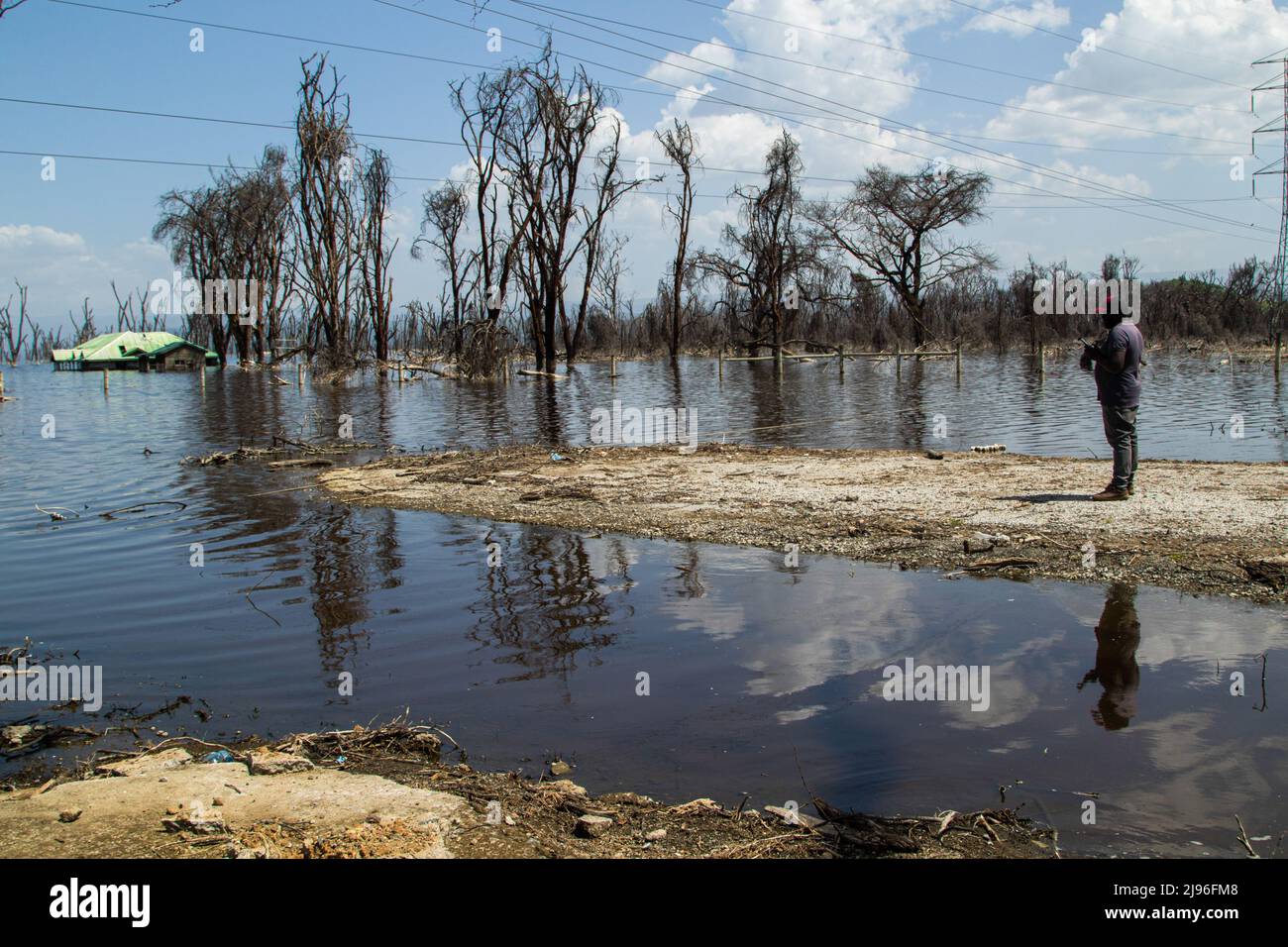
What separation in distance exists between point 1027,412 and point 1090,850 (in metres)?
22.9

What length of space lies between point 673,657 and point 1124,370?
609 cm

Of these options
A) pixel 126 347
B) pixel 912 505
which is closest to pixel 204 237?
pixel 126 347

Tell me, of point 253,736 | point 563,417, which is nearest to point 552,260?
point 563,417

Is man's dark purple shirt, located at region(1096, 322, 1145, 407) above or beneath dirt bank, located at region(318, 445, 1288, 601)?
above

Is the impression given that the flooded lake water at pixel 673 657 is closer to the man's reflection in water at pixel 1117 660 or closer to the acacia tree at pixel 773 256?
the man's reflection in water at pixel 1117 660

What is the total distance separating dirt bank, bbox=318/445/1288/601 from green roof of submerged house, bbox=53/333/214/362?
2400 inches

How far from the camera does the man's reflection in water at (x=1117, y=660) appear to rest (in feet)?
18.4

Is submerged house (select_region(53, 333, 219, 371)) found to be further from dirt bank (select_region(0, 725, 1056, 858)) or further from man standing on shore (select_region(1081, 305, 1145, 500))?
dirt bank (select_region(0, 725, 1056, 858))

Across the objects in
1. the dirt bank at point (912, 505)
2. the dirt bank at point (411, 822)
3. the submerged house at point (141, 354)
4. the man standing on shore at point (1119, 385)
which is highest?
the submerged house at point (141, 354)

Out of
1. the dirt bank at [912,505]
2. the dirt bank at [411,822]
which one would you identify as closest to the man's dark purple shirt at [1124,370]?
the dirt bank at [912,505]

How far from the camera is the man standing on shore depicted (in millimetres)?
10102

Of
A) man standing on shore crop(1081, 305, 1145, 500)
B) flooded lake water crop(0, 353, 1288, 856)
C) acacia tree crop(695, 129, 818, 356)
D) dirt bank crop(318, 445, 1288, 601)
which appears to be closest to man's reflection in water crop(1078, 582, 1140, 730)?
flooded lake water crop(0, 353, 1288, 856)

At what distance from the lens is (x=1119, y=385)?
10156 millimetres

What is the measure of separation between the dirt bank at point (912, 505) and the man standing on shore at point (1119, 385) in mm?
378
